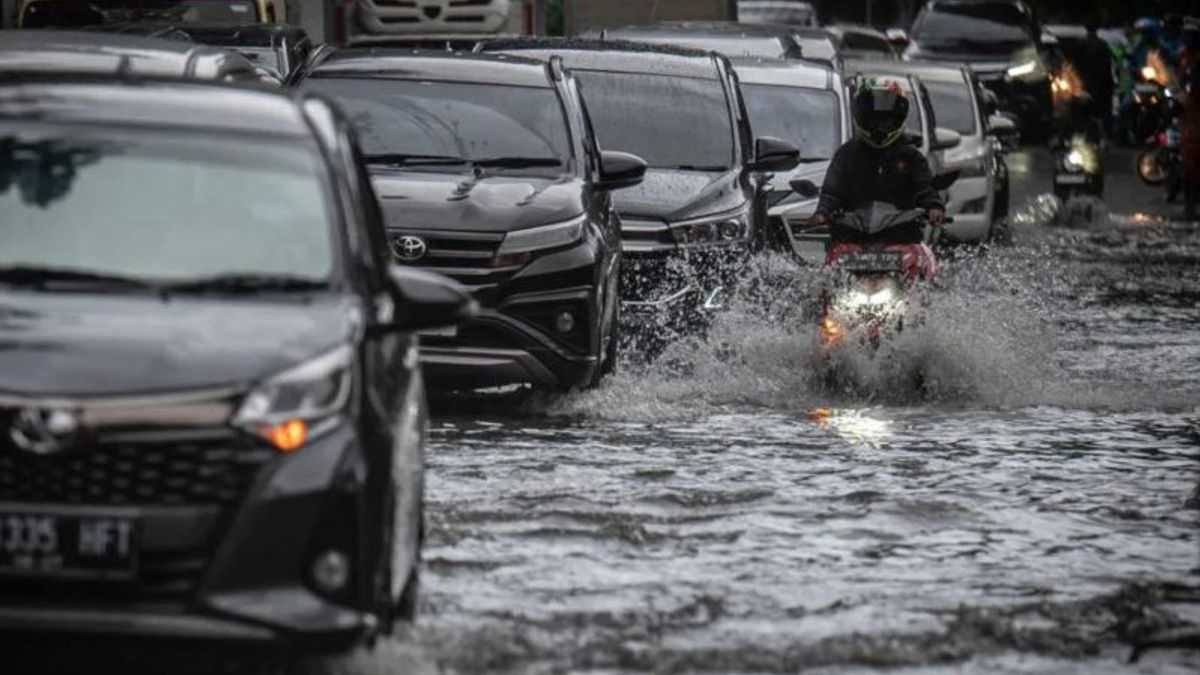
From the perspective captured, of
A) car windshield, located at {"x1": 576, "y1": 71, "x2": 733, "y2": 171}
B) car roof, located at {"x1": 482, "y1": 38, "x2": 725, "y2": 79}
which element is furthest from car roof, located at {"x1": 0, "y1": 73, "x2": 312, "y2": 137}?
car roof, located at {"x1": 482, "y1": 38, "x2": 725, "y2": 79}

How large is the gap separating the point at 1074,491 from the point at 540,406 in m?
3.56

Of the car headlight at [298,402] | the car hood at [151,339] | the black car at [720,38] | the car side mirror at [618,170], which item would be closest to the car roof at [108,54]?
the car side mirror at [618,170]

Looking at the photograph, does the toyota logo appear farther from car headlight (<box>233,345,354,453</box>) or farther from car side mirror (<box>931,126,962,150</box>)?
car side mirror (<box>931,126,962,150</box>)

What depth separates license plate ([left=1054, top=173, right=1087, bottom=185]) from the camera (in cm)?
3553

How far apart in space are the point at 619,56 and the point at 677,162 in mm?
1103

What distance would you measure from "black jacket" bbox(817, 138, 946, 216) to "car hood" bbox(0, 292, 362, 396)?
A: 899cm

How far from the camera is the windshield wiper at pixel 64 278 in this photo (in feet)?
26.9

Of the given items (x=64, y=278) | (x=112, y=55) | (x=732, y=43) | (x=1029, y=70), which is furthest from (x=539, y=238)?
(x=1029, y=70)

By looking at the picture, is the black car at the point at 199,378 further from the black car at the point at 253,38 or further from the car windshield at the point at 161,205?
the black car at the point at 253,38

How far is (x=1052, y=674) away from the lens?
8.70 m

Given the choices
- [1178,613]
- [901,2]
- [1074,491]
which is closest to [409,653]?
[1178,613]

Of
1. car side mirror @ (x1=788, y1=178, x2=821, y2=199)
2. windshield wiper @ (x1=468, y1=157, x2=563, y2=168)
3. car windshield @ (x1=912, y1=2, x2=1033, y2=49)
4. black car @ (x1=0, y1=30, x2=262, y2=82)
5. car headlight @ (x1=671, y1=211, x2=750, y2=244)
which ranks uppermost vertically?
black car @ (x1=0, y1=30, x2=262, y2=82)

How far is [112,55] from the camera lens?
13398 millimetres

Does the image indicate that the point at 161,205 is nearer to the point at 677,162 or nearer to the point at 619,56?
the point at 677,162
